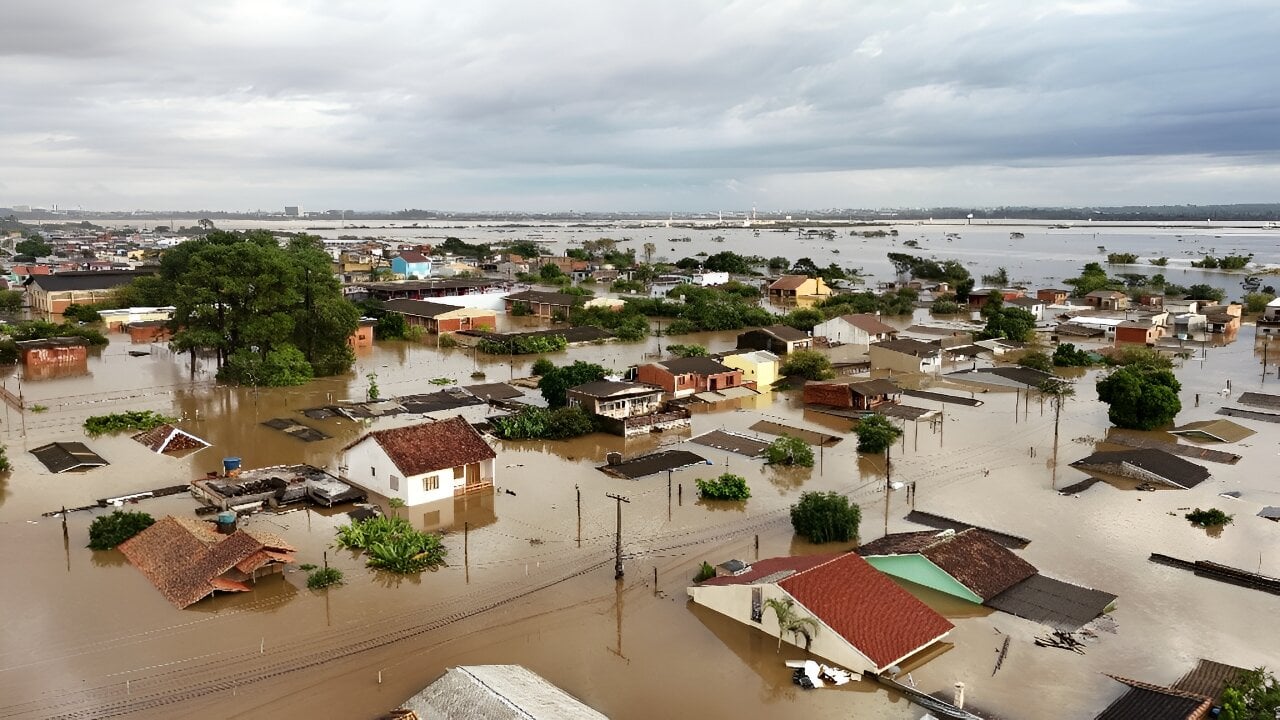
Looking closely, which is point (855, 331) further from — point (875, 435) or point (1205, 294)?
point (1205, 294)

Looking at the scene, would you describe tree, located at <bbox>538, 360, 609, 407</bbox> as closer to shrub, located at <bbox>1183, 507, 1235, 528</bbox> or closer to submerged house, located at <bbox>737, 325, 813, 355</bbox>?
submerged house, located at <bbox>737, 325, 813, 355</bbox>

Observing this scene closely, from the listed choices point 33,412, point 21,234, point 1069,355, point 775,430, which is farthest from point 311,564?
point 21,234

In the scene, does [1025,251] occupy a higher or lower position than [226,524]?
higher

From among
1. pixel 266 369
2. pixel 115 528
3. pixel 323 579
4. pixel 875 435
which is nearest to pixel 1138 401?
pixel 875 435

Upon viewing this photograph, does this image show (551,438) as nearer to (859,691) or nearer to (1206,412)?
(859,691)

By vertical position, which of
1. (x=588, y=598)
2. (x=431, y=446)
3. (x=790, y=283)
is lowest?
(x=588, y=598)

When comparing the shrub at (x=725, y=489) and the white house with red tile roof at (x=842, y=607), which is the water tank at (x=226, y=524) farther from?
the shrub at (x=725, y=489)

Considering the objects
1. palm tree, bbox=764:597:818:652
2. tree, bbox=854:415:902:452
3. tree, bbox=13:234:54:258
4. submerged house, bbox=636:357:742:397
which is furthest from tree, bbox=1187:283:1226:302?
tree, bbox=13:234:54:258
